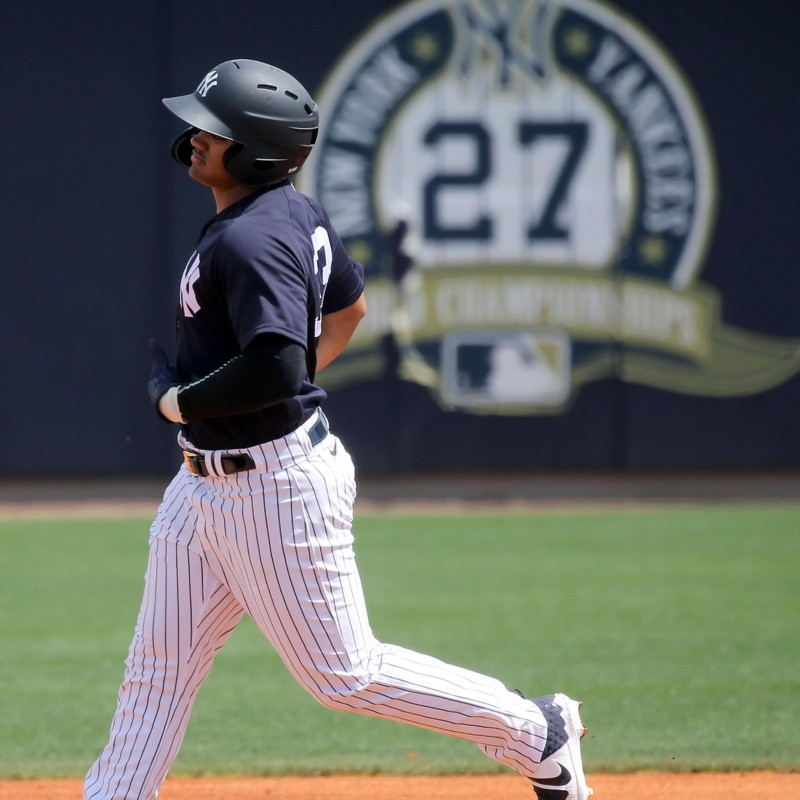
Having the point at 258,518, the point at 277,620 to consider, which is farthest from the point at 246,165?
the point at 277,620

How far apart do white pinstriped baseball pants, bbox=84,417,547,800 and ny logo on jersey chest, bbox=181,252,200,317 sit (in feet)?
1.05

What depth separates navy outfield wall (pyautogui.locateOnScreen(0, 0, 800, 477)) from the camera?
455 inches

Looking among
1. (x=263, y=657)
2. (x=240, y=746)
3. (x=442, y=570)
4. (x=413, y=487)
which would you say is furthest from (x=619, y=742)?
(x=413, y=487)

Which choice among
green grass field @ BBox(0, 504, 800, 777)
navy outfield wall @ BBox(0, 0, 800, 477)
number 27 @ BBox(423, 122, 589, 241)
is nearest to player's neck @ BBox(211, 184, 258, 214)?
green grass field @ BBox(0, 504, 800, 777)

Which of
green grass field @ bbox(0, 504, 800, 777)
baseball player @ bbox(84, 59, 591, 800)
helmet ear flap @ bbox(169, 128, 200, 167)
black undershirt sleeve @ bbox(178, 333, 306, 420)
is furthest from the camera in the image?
green grass field @ bbox(0, 504, 800, 777)

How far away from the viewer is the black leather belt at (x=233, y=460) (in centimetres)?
302

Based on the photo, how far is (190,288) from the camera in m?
3.02

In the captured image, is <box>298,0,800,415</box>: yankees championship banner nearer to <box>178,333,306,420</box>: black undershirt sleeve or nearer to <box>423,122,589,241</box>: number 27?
<box>423,122,589,241</box>: number 27

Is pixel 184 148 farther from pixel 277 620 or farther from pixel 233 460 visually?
pixel 277 620

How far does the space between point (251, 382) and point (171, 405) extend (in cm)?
20

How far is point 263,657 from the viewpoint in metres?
6.05

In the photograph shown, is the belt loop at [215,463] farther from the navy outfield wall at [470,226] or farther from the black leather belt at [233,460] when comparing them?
the navy outfield wall at [470,226]

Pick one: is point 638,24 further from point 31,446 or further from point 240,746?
point 240,746

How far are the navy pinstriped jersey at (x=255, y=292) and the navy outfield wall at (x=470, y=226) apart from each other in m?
8.51
